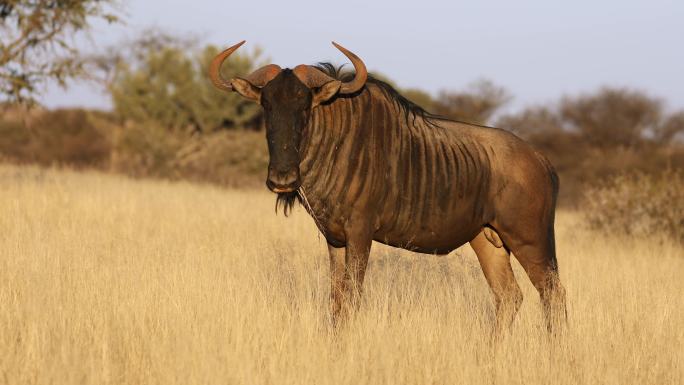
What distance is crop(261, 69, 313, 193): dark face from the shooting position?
505cm

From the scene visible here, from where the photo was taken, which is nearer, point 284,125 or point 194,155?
point 284,125

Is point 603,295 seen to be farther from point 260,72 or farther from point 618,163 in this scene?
point 618,163

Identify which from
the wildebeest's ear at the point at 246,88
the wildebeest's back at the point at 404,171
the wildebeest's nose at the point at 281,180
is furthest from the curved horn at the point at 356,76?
the wildebeest's nose at the point at 281,180

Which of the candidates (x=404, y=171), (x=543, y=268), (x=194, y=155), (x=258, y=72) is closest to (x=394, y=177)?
(x=404, y=171)

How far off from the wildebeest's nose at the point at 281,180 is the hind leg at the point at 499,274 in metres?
1.88

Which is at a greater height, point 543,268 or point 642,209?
point 642,209

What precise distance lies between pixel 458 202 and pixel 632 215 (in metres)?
7.61

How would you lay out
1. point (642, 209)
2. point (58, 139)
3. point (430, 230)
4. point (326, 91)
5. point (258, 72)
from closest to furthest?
point (326, 91)
point (258, 72)
point (430, 230)
point (642, 209)
point (58, 139)

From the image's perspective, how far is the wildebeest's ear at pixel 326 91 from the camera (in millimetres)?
5270

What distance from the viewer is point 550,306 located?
6039mm

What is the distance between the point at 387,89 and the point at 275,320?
6.08ft

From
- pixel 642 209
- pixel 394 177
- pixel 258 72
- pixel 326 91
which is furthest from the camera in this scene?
pixel 642 209

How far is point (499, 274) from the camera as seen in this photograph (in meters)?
6.30

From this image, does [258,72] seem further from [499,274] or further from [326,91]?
[499,274]
